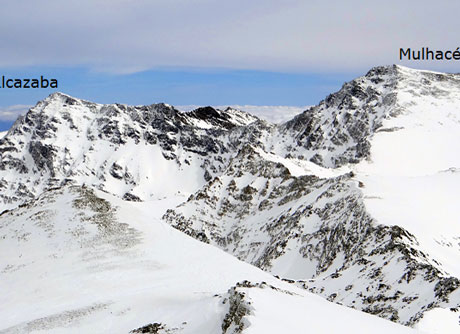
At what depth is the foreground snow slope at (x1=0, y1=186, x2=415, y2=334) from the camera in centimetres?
3002

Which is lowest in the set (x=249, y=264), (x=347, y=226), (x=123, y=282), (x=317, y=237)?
(x=317, y=237)

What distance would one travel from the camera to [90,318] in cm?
3631

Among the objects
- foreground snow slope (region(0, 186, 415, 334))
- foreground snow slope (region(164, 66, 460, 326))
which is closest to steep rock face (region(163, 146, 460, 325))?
foreground snow slope (region(164, 66, 460, 326))

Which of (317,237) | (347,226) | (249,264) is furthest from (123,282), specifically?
(317,237)

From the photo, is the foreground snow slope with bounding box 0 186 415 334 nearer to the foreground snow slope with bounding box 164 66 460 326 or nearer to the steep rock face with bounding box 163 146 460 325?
the steep rock face with bounding box 163 146 460 325

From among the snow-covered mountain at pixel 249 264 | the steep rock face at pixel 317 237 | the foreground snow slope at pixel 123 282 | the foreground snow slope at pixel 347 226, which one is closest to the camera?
the foreground snow slope at pixel 123 282

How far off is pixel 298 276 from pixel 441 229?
25060 millimetres

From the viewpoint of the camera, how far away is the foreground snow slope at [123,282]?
30.0 metres

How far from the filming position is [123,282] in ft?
143

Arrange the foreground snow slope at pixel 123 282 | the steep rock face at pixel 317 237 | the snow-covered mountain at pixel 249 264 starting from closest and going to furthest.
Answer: the foreground snow slope at pixel 123 282, the snow-covered mountain at pixel 249 264, the steep rock face at pixel 317 237

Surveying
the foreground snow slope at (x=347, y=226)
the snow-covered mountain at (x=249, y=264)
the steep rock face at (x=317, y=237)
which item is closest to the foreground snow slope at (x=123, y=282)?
the snow-covered mountain at (x=249, y=264)

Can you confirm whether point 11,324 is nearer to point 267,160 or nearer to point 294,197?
point 294,197

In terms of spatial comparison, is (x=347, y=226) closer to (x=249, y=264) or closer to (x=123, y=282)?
(x=249, y=264)

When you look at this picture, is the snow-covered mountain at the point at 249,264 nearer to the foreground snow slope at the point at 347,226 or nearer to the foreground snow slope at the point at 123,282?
the foreground snow slope at the point at 123,282
